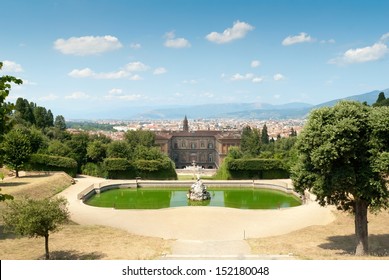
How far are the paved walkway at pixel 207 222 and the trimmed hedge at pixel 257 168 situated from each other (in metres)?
17.3

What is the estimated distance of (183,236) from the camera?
22031 millimetres

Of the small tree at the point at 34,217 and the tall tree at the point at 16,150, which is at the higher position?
the tall tree at the point at 16,150

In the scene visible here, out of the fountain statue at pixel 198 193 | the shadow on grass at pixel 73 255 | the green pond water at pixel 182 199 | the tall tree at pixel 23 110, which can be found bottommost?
the green pond water at pixel 182 199

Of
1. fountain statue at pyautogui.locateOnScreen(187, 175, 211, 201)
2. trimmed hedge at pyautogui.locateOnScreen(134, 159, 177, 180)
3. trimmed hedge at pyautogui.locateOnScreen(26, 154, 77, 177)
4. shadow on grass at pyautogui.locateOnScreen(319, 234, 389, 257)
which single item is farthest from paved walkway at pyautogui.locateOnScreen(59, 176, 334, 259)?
trimmed hedge at pyautogui.locateOnScreen(134, 159, 177, 180)

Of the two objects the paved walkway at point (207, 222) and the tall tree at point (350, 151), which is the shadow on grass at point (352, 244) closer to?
the tall tree at point (350, 151)

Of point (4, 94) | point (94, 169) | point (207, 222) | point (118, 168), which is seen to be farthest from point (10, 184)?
point (4, 94)

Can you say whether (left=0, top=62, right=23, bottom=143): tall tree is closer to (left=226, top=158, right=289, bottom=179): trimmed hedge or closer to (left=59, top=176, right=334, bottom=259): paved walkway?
(left=59, top=176, right=334, bottom=259): paved walkway

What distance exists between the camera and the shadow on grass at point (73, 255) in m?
17.1

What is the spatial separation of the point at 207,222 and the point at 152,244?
7.03 meters

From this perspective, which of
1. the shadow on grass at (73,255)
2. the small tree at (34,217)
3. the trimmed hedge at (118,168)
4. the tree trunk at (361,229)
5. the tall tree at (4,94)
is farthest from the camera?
the trimmed hedge at (118,168)

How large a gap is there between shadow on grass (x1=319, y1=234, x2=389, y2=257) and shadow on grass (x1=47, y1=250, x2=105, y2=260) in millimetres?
10949

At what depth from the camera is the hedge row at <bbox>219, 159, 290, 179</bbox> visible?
1901 inches

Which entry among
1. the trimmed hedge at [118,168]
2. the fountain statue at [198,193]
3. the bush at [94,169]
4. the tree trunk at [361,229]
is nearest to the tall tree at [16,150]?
the trimmed hedge at [118,168]

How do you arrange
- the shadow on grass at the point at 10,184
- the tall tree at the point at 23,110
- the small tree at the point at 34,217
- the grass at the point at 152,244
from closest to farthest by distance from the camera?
the small tree at the point at 34,217 < the grass at the point at 152,244 < the shadow on grass at the point at 10,184 < the tall tree at the point at 23,110
